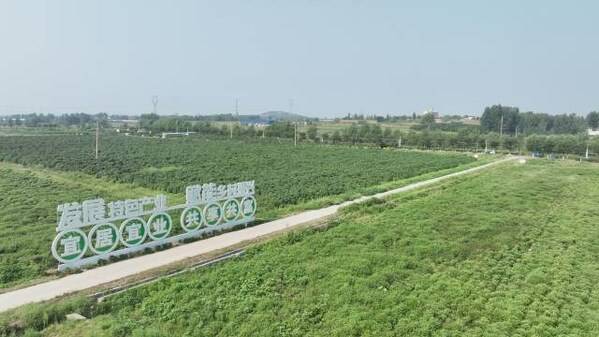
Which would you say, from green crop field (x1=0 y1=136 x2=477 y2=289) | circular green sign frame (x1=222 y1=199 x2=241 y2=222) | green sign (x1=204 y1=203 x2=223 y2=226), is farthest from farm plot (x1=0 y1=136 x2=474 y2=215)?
green sign (x1=204 y1=203 x2=223 y2=226)

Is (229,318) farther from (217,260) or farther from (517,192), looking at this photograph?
(517,192)

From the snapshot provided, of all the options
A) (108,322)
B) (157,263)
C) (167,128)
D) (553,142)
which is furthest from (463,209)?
(167,128)

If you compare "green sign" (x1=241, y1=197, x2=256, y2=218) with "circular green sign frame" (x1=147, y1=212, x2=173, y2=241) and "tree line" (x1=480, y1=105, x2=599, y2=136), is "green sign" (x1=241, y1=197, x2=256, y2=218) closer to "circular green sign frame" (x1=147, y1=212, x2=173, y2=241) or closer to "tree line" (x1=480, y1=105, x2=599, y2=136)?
"circular green sign frame" (x1=147, y1=212, x2=173, y2=241)

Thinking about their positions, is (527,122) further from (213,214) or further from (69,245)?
(69,245)

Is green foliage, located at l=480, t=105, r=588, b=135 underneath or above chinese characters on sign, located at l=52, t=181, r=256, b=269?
above

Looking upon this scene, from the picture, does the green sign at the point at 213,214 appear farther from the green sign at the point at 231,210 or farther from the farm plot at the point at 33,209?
the farm plot at the point at 33,209

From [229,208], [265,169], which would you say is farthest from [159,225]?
[265,169]
